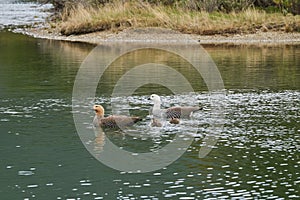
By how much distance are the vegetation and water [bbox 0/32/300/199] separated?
1699cm

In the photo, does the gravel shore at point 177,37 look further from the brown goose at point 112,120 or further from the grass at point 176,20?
the brown goose at point 112,120

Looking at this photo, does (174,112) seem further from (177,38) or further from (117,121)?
(177,38)

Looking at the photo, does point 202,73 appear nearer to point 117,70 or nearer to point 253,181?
point 117,70

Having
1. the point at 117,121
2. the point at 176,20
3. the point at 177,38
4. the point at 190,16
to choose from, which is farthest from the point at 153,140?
the point at 190,16

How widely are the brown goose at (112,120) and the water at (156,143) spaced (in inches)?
10.0

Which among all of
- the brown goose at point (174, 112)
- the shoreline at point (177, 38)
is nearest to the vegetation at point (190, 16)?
the shoreline at point (177, 38)

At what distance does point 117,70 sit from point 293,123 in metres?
13.9

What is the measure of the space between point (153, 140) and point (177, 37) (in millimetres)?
29592

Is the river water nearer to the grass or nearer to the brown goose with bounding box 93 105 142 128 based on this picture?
the brown goose with bounding box 93 105 142 128

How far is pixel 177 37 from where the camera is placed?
47656 mm

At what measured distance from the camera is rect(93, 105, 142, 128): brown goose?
19938 mm

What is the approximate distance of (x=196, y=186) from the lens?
14641 millimetres

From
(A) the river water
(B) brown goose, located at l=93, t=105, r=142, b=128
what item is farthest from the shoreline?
(B) brown goose, located at l=93, t=105, r=142, b=128

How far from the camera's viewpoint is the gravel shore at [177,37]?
46438mm
